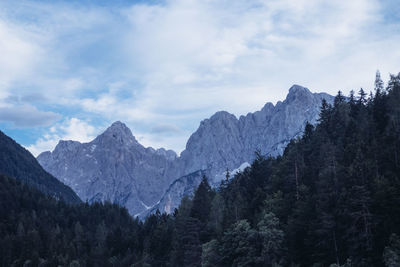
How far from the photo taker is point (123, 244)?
162 metres

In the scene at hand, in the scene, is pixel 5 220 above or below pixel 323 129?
below

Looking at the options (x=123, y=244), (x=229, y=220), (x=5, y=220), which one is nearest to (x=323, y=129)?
(x=229, y=220)

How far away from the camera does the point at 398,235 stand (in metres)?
61.8

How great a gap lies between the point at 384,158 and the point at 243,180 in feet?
207

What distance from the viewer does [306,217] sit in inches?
3113

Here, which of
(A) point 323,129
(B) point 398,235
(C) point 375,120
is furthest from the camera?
(A) point 323,129

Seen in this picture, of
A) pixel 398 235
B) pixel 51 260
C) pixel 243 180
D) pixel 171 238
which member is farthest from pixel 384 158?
pixel 51 260

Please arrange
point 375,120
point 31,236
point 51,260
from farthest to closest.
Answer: point 31,236 < point 51,260 < point 375,120

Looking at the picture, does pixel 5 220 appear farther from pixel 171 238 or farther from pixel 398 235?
pixel 398 235

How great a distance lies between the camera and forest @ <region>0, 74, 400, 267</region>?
6575 cm

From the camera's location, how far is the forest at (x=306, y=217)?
2589 inches

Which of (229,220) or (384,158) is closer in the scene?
(384,158)

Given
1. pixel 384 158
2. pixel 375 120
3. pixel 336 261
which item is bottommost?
pixel 336 261

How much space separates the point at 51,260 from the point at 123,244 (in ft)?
107
